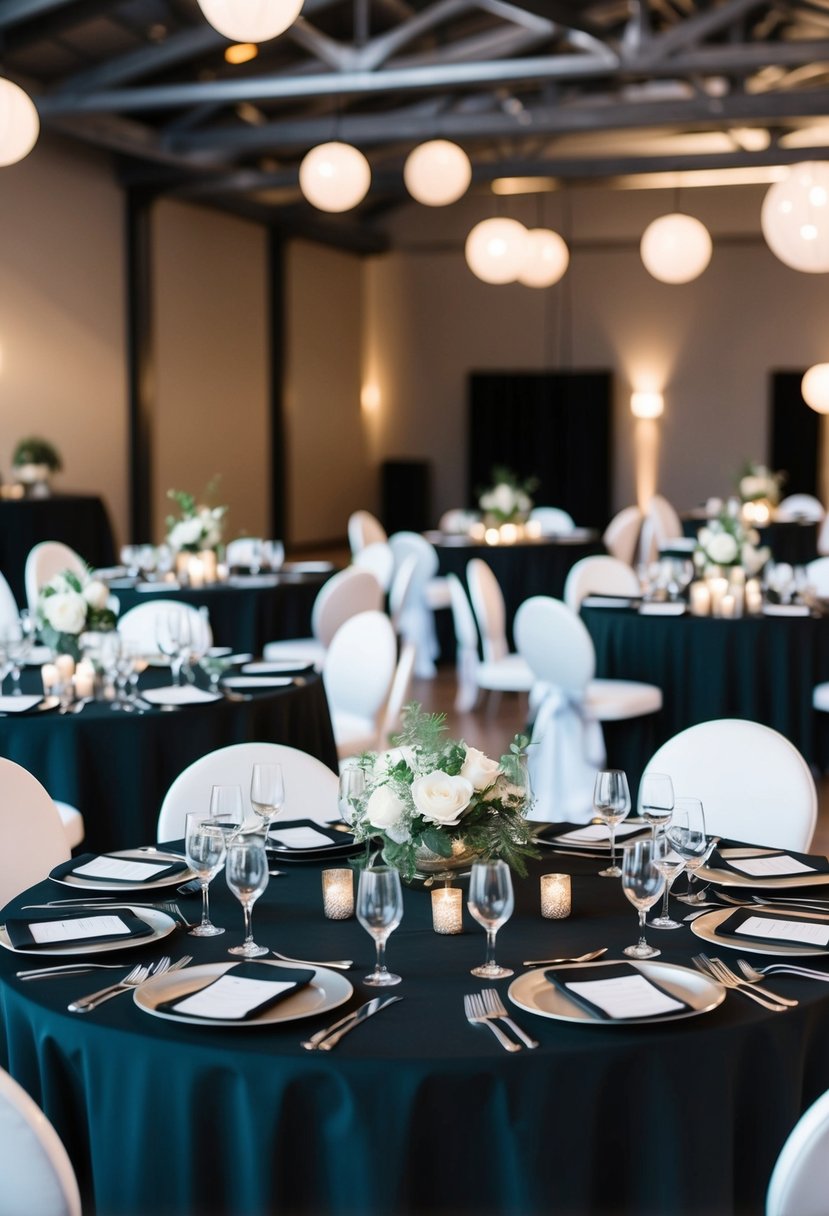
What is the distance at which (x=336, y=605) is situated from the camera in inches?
275

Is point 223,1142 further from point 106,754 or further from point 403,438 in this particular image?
point 403,438

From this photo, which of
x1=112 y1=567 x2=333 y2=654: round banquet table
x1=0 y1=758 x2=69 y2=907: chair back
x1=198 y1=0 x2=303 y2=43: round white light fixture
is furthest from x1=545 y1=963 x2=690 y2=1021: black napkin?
x1=112 y1=567 x2=333 y2=654: round banquet table

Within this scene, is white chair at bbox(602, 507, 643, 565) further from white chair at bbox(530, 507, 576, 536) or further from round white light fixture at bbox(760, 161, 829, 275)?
round white light fixture at bbox(760, 161, 829, 275)

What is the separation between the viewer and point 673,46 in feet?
32.6

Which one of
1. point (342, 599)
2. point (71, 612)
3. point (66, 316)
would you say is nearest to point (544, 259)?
point (342, 599)

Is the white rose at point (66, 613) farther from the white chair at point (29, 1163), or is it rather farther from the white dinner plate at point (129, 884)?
the white chair at point (29, 1163)

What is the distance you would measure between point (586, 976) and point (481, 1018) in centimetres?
20

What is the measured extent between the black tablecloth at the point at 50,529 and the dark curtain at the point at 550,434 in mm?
7393

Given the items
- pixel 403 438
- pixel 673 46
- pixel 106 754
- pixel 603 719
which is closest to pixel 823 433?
pixel 403 438

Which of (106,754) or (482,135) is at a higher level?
(482,135)

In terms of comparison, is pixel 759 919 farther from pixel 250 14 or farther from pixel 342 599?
pixel 342 599

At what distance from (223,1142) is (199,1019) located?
0.18m

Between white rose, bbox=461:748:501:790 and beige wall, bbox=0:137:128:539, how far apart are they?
10274 mm

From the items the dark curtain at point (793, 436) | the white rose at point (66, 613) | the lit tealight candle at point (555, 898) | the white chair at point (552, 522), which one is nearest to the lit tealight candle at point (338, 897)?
the lit tealight candle at point (555, 898)
